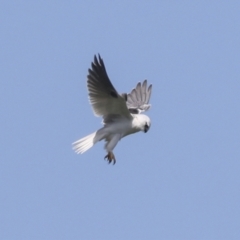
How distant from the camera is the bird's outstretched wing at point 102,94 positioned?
1290 cm

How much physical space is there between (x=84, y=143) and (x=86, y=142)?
1.3 inches

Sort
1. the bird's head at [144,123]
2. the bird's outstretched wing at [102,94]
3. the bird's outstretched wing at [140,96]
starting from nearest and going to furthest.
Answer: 1. the bird's outstretched wing at [102,94]
2. the bird's head at [144,123]
3. the bird's outstretched wing at [140,96]

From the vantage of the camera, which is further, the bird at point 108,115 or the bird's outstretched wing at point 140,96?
the bird's outstretched wing at point 140,96

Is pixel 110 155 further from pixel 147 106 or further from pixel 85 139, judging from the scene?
pixel 147 106

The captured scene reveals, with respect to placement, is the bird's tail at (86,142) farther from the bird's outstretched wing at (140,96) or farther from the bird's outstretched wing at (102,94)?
the bird's outstretched wing at (140,96)

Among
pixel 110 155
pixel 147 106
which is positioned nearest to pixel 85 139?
pixel 110 155

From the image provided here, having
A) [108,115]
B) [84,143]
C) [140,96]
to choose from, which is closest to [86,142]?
[84,143]

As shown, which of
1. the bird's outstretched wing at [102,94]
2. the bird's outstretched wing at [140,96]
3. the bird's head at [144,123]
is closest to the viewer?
the bird's outstretched wing at [102,94]

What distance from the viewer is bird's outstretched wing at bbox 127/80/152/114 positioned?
15271mm

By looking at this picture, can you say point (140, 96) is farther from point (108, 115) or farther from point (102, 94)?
point (102, 94)

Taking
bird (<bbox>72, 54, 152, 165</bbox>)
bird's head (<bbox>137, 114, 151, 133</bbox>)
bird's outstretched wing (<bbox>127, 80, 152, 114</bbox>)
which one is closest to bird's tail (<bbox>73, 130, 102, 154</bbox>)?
bird (<bbox>72, 54, 152, 165</bbox>)

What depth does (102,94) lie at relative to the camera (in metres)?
13.1

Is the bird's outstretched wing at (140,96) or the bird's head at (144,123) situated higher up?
the bird's outstretched wing at (140,96)

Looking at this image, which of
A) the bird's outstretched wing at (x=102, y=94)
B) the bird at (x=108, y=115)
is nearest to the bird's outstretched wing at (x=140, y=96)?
the bird at (x=108, y=115)
